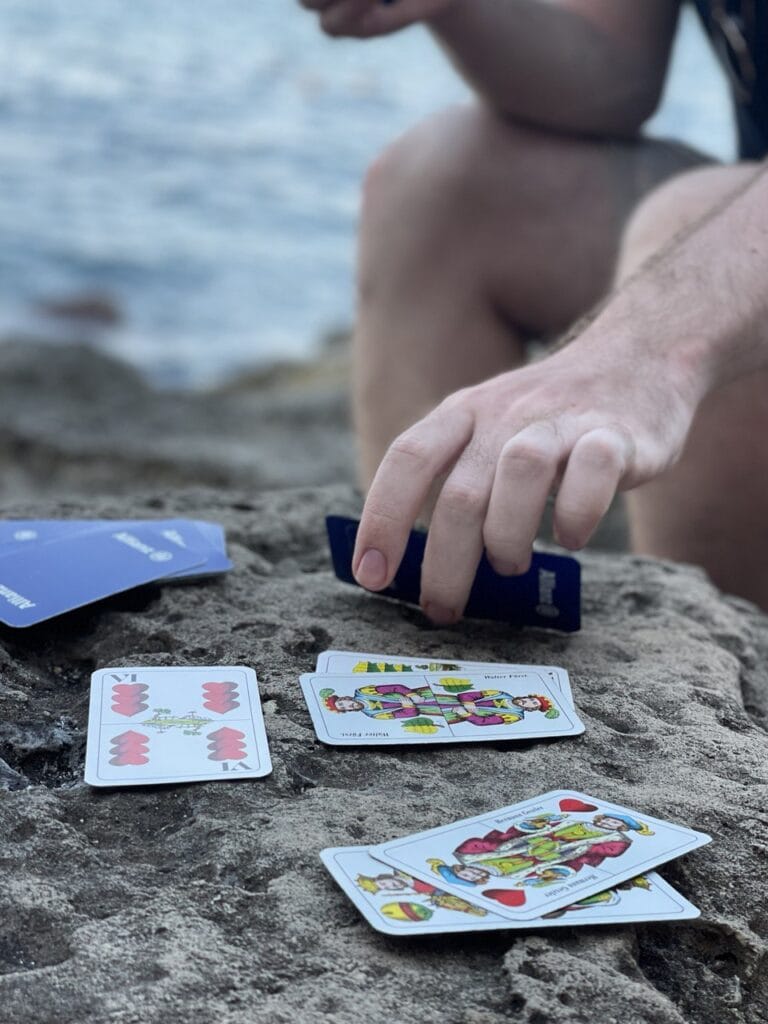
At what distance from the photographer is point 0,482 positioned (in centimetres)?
334

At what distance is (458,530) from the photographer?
121 centimetres

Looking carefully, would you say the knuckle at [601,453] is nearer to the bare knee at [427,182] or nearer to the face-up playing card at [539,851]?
the face-up playing card at [539,851]

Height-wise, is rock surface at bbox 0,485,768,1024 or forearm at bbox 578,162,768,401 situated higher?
forearm at bbox 578,162,768,401

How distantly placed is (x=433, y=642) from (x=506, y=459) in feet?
0.94

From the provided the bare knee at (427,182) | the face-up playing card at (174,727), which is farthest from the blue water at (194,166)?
the face-up playing card at (174,727)

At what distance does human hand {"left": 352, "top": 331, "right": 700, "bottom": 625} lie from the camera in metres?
1.18

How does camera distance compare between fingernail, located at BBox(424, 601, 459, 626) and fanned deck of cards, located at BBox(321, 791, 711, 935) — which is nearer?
fanned deck of cards, located at BBox(321, 791, 711, 935)

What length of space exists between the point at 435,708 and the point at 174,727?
27 cm

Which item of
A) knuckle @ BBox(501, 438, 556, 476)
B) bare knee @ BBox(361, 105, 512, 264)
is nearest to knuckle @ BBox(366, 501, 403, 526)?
knuckle @ BBox(501, 438, 556, 476)

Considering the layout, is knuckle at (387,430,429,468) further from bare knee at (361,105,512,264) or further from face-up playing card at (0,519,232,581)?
bare knee at (361,105,512,264)

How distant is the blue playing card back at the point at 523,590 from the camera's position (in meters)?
1.37

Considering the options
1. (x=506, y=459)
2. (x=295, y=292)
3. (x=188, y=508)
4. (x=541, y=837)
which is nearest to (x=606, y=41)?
(x=188, y=508)

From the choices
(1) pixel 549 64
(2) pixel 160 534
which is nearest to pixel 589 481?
(2) pixel 160 534

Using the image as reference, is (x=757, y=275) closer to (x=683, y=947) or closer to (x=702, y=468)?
(x=702, y=468)
